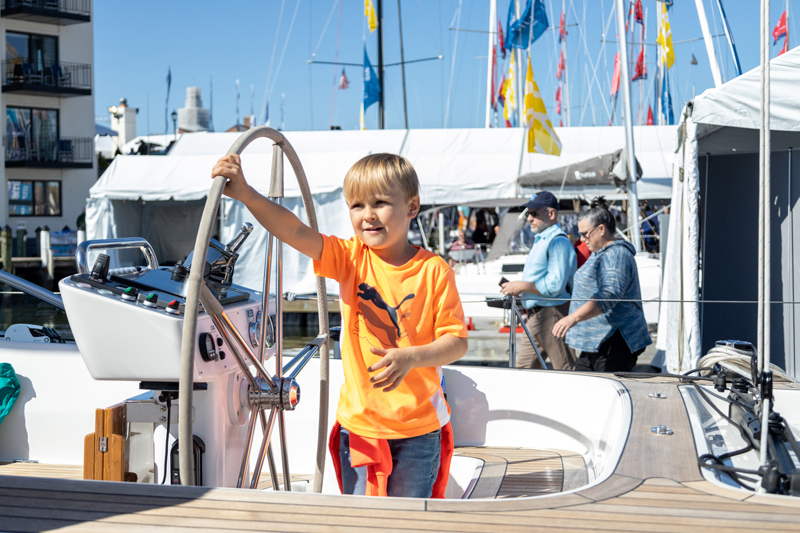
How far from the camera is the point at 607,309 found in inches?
162

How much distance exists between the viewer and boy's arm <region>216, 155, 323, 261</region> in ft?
5.08

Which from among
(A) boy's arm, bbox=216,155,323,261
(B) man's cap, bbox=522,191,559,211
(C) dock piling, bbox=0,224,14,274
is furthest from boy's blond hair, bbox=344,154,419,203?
(C) dock piling, bbox=0,224,14,274

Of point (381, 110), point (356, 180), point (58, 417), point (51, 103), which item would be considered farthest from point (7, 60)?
point (356, 180)

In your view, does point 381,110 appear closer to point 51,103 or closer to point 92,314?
point 51,103

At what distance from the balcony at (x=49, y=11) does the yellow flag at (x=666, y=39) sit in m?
20.1

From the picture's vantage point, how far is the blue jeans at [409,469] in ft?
5.84

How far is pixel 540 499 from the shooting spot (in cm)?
145

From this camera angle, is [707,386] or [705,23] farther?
[705,23]

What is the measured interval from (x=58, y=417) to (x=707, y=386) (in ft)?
8.69

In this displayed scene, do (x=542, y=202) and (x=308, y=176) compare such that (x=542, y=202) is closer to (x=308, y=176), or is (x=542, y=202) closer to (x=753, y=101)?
(x=753, y=101)

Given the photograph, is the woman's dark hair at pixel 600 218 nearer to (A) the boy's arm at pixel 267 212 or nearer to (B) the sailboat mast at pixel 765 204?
(B) the sailboat mast at pixel 765 204

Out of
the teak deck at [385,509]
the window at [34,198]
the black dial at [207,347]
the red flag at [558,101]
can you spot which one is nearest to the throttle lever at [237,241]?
the black dial at [207,347]

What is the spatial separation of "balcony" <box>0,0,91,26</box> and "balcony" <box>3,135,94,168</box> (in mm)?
3837

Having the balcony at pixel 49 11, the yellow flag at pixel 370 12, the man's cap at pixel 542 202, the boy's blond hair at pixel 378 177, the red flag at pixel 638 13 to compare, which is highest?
the balcony at pixel 49 11
